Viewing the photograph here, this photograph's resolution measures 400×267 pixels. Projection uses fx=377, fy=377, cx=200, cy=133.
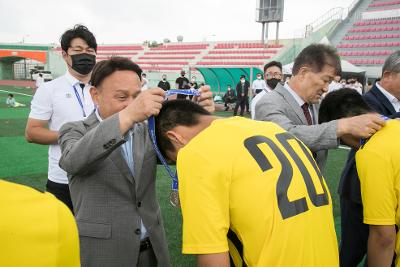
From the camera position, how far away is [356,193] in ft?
8.27

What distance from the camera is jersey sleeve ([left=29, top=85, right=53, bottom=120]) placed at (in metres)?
2.83

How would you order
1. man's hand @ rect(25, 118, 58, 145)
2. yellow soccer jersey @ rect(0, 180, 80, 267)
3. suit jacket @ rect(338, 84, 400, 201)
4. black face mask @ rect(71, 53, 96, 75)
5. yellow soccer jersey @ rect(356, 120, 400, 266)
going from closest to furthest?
yellow soccer jersey @ rect(0, 180, 80, 267) → yellow soccer jersey @ rect(356, 120, 400, 266) → suit jacket @ rect(338, 84, 400, 201) → man's hand @ rect(25, 118, 58, 145) → black face mask @ rect(71, 53, 96, 75)

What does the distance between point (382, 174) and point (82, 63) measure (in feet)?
7.46

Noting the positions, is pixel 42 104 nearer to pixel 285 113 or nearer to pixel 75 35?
pixel 75 35

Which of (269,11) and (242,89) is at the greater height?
(269,11)

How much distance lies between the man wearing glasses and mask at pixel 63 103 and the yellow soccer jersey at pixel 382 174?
6.57ft

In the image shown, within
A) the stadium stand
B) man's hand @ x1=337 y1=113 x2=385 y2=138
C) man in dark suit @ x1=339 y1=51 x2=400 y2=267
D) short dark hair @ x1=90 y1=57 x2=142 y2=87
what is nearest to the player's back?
man's hand @ x1=337 y1=113 x2=385 y2=138

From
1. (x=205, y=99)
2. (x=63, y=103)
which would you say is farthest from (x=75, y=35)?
(x=205, y=99)

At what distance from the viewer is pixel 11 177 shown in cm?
618

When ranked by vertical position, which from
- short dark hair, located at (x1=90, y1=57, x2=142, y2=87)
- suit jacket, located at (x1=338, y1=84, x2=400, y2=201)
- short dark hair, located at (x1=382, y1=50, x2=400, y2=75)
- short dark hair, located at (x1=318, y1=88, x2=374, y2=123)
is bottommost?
suit jacket, located at (x1=338, y1=84, x2=400, y2=201)

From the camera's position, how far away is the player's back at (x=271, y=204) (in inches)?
47.5

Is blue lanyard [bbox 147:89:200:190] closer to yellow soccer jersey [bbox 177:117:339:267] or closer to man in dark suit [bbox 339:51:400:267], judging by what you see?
yellow soccer jersey [bbox 177:117:339:267]

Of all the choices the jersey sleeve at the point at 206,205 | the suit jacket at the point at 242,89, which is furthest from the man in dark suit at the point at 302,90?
the suit jacket at the point at 242,89

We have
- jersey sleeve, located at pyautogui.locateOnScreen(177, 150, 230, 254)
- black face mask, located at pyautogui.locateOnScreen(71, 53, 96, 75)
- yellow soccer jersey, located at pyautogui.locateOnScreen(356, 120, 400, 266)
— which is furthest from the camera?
black face mask, located at pyautogui.locateOnScreen(71, 53, 96, 75)
